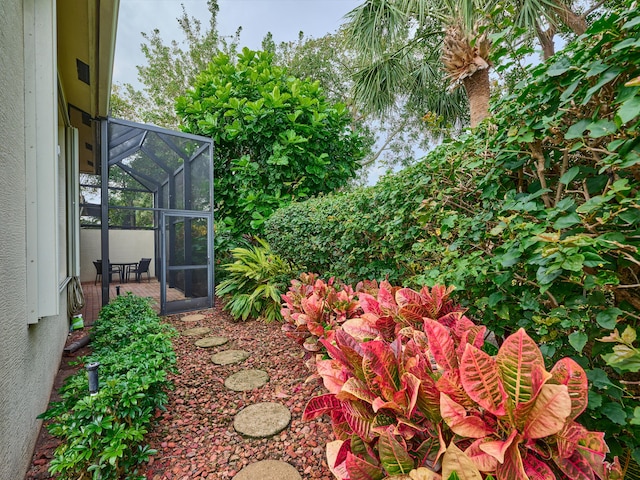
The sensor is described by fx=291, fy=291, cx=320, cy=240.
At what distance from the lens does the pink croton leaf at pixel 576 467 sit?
80cm

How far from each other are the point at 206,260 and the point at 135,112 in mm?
10157

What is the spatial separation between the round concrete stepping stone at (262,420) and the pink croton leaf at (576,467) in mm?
1699

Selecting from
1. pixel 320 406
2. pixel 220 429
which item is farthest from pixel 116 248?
pixel 320 406

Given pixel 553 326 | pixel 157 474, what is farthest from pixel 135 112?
pixel 553 326

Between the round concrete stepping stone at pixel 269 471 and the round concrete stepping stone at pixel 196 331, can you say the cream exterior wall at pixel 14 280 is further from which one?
the round concrete stepping stone at pixel 196 331

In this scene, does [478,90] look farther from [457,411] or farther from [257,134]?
[457,411]

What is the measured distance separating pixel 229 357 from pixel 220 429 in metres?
1.26

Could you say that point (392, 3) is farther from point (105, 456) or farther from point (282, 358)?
point (105, 456)

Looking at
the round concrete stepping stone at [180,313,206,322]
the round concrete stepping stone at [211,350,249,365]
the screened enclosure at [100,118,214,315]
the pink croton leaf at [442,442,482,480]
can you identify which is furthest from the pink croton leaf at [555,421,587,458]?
the screened enclosure at [100,118,214,315]

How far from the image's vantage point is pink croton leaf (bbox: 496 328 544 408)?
0.89 metres

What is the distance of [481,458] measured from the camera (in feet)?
A: 2.89

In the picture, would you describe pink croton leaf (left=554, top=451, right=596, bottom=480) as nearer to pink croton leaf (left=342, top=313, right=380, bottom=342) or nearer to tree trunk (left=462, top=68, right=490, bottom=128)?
pink croton leaf (left=342, top=313, right=380, bottom=342)

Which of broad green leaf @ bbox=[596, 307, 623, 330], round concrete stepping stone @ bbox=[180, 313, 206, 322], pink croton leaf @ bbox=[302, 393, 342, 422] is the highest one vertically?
broad green leaf @ bbox=[596, 307, 623, 330]

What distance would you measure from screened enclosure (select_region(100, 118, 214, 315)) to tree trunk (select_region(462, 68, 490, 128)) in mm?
4685
